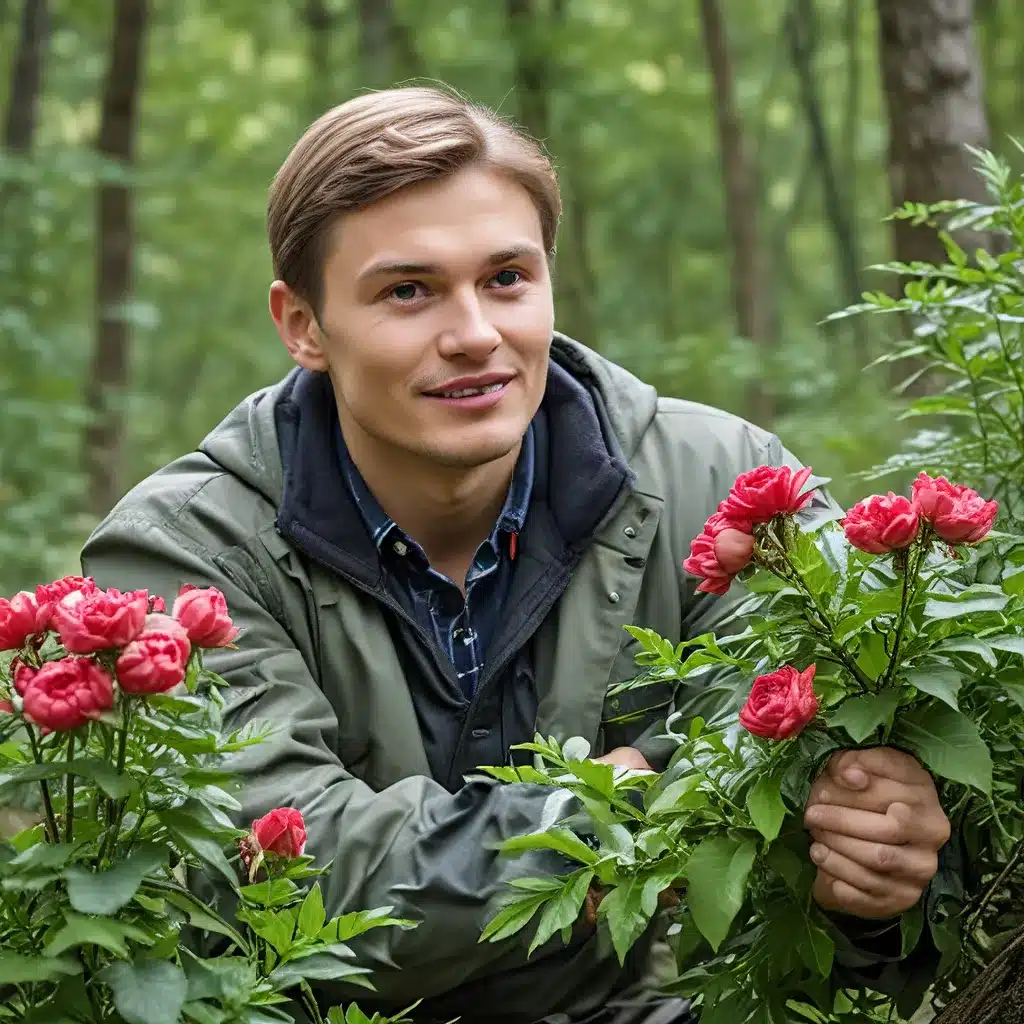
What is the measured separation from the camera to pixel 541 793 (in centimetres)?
258

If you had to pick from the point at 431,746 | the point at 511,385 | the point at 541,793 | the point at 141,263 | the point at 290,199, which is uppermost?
the point at 290,199

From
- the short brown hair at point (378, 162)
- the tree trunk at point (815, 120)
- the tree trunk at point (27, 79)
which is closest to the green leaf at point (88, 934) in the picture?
the short brown hair at point (378, 162)

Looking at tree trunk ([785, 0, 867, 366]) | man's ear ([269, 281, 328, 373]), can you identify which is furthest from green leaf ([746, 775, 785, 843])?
tree trunk ([785, 0, 867, 366])

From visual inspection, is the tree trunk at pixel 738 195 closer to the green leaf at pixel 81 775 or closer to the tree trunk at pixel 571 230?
the tree trunk at pixel 571 230

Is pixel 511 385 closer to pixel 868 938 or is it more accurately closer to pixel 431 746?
pixel 431 746

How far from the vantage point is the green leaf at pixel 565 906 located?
2.10 m

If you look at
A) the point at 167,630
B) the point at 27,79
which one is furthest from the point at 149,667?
the point at 27,79

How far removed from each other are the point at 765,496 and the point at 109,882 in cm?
90

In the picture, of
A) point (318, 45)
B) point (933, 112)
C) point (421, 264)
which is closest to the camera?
point (421, 264)

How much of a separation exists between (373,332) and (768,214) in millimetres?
13952

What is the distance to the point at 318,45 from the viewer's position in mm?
14156

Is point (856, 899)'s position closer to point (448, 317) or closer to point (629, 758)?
point (629, 758)

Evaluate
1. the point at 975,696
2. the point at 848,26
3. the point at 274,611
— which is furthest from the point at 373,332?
the point at 848,26

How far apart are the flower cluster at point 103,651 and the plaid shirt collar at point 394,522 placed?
1.39 meters
